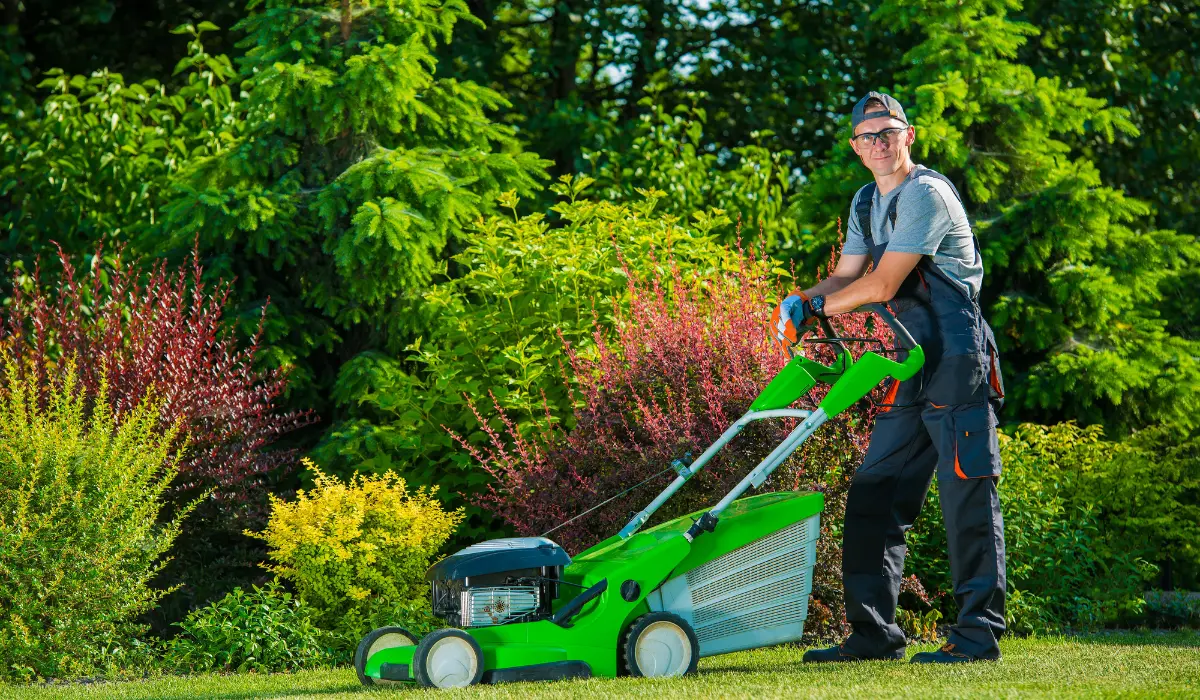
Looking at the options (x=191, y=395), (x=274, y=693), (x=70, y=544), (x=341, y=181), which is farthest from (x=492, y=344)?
(x=274, y=693)

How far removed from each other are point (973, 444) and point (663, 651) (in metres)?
1.28

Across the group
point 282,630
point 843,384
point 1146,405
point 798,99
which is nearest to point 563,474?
point 282,630

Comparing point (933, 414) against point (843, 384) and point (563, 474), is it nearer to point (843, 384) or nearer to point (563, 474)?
point (843, 384)

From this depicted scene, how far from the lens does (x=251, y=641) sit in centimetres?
553

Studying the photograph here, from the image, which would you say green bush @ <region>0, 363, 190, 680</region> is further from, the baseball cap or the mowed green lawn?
the baseball cap

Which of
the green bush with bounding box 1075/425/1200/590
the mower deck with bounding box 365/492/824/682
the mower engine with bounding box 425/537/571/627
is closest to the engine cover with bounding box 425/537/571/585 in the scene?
the mower engine with bounding box 425/537/571/627

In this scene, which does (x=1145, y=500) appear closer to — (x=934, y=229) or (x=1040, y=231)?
(x=1040, y=231)

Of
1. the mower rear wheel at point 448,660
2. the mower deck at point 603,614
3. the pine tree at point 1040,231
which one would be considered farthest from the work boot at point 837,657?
the pine tree at point 1040,231

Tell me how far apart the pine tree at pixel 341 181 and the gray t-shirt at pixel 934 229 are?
3.65 meters

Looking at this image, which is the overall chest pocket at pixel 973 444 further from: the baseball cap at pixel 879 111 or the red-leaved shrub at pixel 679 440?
the red-leaved shrub at pixel 679 440

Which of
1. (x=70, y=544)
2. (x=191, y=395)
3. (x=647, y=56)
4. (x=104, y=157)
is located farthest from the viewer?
(x=647, y=56)

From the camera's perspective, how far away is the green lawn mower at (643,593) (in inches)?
165

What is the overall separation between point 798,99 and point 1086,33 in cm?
262

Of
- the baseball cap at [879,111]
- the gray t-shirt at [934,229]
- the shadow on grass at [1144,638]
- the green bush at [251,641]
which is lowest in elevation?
the shadow on grass at [1144,638]
